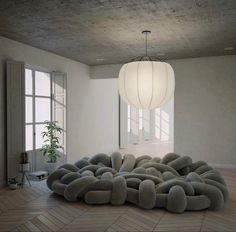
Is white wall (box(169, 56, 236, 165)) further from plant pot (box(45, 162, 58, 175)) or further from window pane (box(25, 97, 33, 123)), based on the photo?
window pane (box(25, 97, 33, 123))

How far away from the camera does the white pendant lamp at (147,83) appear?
13.3 ft

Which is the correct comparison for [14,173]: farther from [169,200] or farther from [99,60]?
[99,60]

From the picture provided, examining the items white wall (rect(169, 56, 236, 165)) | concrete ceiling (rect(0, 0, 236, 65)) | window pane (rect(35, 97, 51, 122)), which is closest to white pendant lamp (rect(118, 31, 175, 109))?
concrete ceiling (rect(0, 0, 236, 65))

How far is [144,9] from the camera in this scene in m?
3.71

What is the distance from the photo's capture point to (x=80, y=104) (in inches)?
295

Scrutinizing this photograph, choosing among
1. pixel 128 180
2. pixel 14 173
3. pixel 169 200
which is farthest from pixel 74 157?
pixel 169 200

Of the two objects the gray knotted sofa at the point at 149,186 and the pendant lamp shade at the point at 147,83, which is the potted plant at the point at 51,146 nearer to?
the gray knotted sofa at the point at 149,186

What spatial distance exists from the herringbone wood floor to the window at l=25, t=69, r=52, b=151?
194 cm

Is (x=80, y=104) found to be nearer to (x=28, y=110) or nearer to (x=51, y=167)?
(x=28, y=110)

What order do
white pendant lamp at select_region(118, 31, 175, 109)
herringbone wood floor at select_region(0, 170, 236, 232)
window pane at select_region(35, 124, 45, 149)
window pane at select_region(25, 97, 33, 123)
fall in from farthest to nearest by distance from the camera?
window pane at select_region(35, 124, 45, 149)
window pane at select_region(25, 97, 33, 123)
white pendant lamp at select_region(118, 31, 175, 109)
herringbone wood floor at select_region(0, 170, 236, 232)

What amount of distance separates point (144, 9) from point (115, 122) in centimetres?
603

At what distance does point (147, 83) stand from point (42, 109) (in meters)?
3.00

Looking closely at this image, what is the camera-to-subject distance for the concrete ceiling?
11.7 feet

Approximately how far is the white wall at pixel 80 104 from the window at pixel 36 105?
0.27 m
